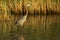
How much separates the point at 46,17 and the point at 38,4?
108 centimetres

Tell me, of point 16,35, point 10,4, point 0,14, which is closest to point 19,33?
point 16,35

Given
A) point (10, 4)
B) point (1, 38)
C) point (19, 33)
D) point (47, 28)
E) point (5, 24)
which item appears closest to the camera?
point (1, 38)

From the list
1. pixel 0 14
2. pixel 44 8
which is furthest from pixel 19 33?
pixel 44 8

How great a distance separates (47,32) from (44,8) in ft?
20.5

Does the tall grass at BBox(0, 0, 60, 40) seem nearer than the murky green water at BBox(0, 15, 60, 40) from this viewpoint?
No

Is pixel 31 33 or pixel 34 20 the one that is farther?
pixel 34 20

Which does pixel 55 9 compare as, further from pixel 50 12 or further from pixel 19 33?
pixel 19 33

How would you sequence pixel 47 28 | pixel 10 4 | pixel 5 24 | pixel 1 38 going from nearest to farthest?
pixel 1 38 < pixel 47 28 < pixel 5 24 < pixel 10 4

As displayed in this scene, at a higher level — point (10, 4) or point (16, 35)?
point (10, 4)

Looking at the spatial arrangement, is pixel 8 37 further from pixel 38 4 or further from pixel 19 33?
pixel 38 4

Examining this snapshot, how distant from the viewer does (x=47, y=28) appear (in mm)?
13094

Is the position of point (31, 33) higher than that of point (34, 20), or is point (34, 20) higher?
point (34, 20)

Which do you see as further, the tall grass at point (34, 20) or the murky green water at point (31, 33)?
the tall grass at point (34, 20)

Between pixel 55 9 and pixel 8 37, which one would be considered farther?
pixel 55 9
